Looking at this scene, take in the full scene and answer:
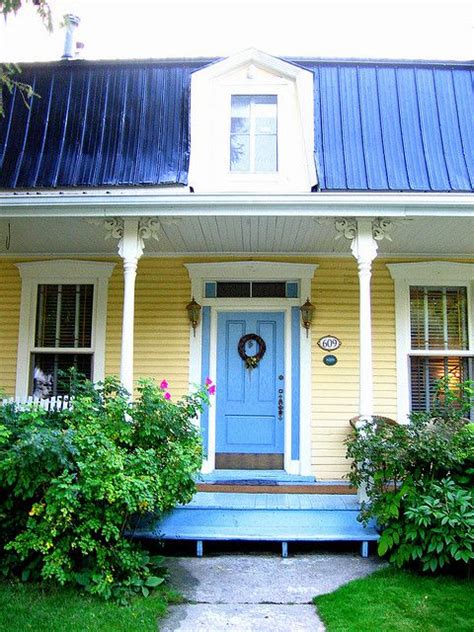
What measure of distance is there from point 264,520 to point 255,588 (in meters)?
0.85

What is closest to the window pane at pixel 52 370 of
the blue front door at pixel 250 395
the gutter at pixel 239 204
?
the blue front door at pixel 250 395

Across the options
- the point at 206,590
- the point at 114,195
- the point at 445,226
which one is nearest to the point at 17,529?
the point at 206,590

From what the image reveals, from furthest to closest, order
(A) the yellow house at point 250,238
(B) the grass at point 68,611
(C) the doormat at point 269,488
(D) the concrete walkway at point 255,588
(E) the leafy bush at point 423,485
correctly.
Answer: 1. (C) the doormat at point 269,488
2. (A) the yellow house at point 250,238
3. (E) the leafy bush at point 423,485
4. (D) the concrete walkway at point 255,588
5. (B) the grass at point 68,611

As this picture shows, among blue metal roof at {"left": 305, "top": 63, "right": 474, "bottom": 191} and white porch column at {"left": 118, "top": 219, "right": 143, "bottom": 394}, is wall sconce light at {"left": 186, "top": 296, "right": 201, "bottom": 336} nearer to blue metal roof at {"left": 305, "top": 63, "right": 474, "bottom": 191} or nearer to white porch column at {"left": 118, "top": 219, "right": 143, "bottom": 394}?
white porch column at {"left": 118, "top": 219, "right": 143, "bottom": 394}

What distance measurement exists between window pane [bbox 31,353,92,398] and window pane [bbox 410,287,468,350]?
3881 mm

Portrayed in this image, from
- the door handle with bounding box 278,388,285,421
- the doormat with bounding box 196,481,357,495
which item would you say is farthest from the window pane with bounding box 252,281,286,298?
the doormat with bounding box 196,481,357,495

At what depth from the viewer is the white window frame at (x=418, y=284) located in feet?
20.0

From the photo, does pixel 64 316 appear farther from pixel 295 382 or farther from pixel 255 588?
pixel 255 588

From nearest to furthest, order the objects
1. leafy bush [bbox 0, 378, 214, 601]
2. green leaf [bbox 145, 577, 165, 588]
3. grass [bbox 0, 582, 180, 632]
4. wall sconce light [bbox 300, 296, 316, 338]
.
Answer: grass [bbox 0, 582, 180, 632] → leafy bush [bbox 0, 378, 214, 601] → green leaf [bbox 145, 577, 165, 588] → wall sconce light [bbox 300, 296, 316, 338]

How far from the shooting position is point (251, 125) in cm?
577

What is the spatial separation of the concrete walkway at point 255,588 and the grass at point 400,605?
0.44 feet

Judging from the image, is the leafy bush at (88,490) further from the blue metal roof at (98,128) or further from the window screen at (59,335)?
the blue metal roof at (98,128)

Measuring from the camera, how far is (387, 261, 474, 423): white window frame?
20.0 ft

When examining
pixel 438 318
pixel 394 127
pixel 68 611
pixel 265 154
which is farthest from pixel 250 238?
pixel 68 611
